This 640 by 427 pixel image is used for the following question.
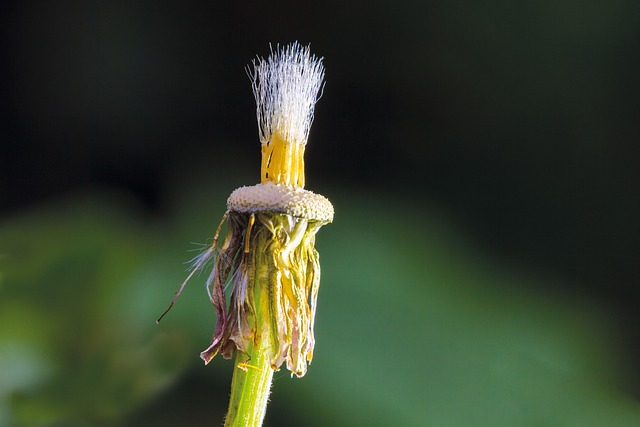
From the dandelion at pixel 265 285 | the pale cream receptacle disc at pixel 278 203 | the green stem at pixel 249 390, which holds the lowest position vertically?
the green stem at pixel 249 390

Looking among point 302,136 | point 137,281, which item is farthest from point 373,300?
point 302,136

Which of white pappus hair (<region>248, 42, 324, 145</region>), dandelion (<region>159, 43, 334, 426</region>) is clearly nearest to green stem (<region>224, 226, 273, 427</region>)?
dandelion (<region>159, 43, 334, 426</region>)

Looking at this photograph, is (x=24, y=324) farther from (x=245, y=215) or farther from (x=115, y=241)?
(x=245, y=215)

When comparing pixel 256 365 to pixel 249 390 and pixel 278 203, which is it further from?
pixel 278 203

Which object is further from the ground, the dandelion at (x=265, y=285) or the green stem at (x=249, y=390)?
the dandelion at (x=265, y=285)

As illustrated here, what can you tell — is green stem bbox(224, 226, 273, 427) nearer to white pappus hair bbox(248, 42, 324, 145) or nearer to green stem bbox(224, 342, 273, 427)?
green stem bbox(224, 342, 273, 427)

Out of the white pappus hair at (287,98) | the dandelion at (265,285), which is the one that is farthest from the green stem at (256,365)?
the white pappus hair at (287,98)

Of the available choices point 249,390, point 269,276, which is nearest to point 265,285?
point 269,276

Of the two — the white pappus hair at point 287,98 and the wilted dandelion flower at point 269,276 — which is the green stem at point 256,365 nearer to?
the wilted dandelion flower at point 269,276
